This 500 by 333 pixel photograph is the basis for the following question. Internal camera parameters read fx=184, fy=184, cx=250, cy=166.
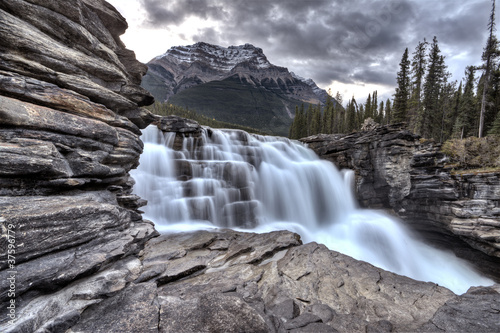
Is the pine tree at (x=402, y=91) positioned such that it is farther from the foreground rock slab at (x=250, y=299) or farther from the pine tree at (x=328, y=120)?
the foreground rock slab at (x=250, y=299)

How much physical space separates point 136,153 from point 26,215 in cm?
504

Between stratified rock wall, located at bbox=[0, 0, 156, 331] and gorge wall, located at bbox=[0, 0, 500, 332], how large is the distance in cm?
3

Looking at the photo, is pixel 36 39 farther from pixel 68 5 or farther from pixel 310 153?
pixel 310 153

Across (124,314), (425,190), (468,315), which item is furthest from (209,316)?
(425,190)

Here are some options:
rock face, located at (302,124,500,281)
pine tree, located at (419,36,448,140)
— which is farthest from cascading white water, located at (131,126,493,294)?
pine tree, located at (419,36,448,140)

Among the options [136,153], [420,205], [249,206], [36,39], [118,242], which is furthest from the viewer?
[420,205]

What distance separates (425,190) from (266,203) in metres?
→ 14.7

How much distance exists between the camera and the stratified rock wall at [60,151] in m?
3.77

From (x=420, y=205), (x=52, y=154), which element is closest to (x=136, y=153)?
(x=52, y=154)

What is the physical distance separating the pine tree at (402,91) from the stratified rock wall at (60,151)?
127ft

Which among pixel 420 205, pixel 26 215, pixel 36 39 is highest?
pixel 36 39

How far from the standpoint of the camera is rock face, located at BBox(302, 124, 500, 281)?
13062mm

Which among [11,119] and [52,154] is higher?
[11,119]

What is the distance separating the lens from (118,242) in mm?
5309
